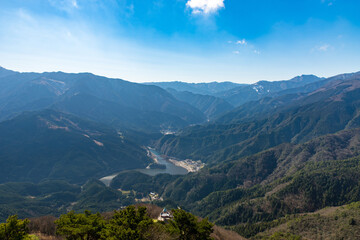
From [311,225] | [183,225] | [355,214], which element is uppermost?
[183,225]

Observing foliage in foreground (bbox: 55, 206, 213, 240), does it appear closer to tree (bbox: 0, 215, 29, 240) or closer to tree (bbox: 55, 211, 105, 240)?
tree (bbox: 55, 211, 105, 240)

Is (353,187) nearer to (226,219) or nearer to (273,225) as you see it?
(273,225)

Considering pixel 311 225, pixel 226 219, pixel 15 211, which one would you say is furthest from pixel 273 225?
pixel 15 211

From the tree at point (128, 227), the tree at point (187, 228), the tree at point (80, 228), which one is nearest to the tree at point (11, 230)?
the tree at point (80, 228)

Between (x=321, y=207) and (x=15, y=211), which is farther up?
(x=321, y=207)

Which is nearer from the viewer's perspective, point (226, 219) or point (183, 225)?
point (183, 225)

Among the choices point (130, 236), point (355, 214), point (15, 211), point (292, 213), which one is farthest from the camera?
point (15, 211)

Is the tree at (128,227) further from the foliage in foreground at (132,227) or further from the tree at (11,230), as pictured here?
→ the tree at (11,230)
